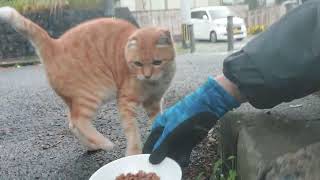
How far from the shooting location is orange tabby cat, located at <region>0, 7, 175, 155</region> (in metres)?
2.30

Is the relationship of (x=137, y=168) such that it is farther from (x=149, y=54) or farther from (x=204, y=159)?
(x=149, y=54)

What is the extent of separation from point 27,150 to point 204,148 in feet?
3.56

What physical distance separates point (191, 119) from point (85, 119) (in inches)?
31.1

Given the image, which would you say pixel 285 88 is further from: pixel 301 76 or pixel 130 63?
pixel 130 63

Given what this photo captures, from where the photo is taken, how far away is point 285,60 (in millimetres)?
1436

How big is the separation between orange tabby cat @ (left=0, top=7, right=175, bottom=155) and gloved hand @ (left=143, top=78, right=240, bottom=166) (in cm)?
48

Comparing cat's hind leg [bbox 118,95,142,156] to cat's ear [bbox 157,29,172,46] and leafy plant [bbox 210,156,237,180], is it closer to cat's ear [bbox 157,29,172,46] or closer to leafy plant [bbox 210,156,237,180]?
cat's ear [bbox 157,29,172,46]

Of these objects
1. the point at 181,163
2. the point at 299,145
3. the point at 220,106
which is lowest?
the point at 181,163

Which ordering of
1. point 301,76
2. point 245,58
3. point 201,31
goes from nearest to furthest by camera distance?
point 301,76
point 245,58
point 201,31

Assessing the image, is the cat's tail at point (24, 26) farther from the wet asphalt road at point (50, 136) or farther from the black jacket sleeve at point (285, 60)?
the black jacket sleeve at point (285, 60)

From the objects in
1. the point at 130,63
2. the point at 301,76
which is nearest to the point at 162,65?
the point at 130,63

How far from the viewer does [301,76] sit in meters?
1.43

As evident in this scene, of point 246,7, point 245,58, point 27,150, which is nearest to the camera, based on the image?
point 245,58

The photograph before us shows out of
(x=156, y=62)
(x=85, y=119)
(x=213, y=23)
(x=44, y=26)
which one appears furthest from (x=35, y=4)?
(x=156, y=62)
